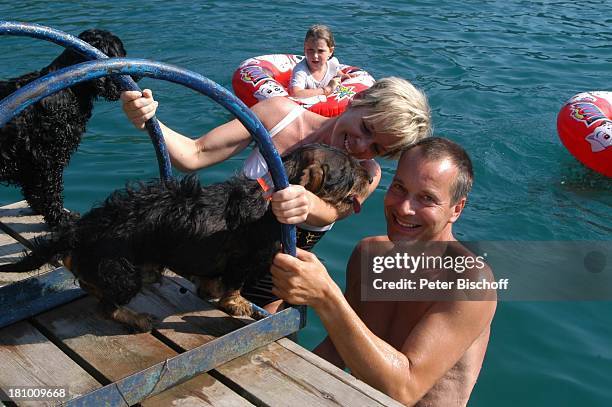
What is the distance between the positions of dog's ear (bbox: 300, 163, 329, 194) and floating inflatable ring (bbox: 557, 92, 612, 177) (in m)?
4.86

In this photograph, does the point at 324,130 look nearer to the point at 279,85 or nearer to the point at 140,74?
the point at 140,74

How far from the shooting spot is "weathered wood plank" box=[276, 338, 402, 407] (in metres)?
2.77

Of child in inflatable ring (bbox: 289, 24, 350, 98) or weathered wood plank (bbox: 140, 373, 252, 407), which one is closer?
weathered wood plank (bbox: 140, 373, 252, 407)

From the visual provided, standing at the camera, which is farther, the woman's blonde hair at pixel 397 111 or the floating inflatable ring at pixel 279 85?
the floating inflatable ring at pixel 279 85

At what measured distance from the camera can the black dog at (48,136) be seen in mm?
4508

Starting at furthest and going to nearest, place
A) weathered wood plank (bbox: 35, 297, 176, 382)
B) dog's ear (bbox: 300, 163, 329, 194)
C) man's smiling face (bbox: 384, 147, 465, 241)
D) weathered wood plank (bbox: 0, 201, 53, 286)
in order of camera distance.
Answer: weathered wood plank (bbox: 0, 201, 53, 286)
dog's ear (bbox: 300, 163, 329, 194)
man's smiling face (bbox: 384, 147, 465, 241)
weathered wood plank (bbox: 35, 297, 176, 382)

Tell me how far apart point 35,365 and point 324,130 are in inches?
83.0

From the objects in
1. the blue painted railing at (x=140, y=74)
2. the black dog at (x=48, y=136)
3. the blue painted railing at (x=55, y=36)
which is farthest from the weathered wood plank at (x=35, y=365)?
the black dog at (x=48, y=136)

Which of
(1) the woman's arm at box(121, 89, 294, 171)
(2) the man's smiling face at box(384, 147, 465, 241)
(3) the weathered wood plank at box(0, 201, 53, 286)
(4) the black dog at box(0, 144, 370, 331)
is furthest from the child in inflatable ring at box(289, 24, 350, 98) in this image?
(2) the man's smiling face at box(384, 147, 465, 241)

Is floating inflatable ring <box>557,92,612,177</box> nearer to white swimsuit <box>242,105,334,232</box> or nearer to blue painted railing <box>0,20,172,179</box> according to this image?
white swimsuit <box>242,105,334,232</box>

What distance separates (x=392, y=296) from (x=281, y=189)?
3.52 ft

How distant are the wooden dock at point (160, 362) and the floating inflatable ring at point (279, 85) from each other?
124 inches

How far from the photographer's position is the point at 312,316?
207 inches

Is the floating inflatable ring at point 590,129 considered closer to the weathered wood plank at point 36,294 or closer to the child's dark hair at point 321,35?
the child's dark hair at point 321,35
